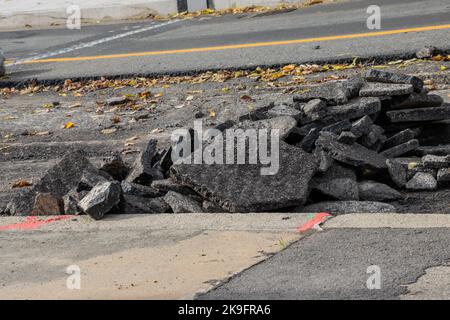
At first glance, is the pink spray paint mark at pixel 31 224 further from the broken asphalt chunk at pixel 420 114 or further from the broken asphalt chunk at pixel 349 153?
the broken asphalt chunk at pixel 420 114

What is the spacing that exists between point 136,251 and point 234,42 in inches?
322

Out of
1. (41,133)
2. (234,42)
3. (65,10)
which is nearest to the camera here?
(41,133)

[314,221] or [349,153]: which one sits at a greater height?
[349,153]

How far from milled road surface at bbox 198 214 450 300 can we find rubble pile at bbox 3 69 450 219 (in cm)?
65

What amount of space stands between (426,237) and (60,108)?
6.50 m

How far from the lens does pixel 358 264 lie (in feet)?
16.5

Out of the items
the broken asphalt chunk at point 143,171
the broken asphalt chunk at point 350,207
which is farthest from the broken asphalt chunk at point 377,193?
the broken asphalt chunk at point 143,171

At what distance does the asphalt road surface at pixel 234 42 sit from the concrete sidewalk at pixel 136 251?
18.3ft

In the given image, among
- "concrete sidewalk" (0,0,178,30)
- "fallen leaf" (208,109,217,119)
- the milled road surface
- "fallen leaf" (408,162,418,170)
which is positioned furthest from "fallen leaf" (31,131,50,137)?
"concrete sidewalk" (0,0,178,30)

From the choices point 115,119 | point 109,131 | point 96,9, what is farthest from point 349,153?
point 96,9

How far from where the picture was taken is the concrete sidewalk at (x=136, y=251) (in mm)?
5031

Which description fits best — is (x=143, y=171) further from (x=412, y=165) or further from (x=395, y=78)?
(x=395, y=78)
